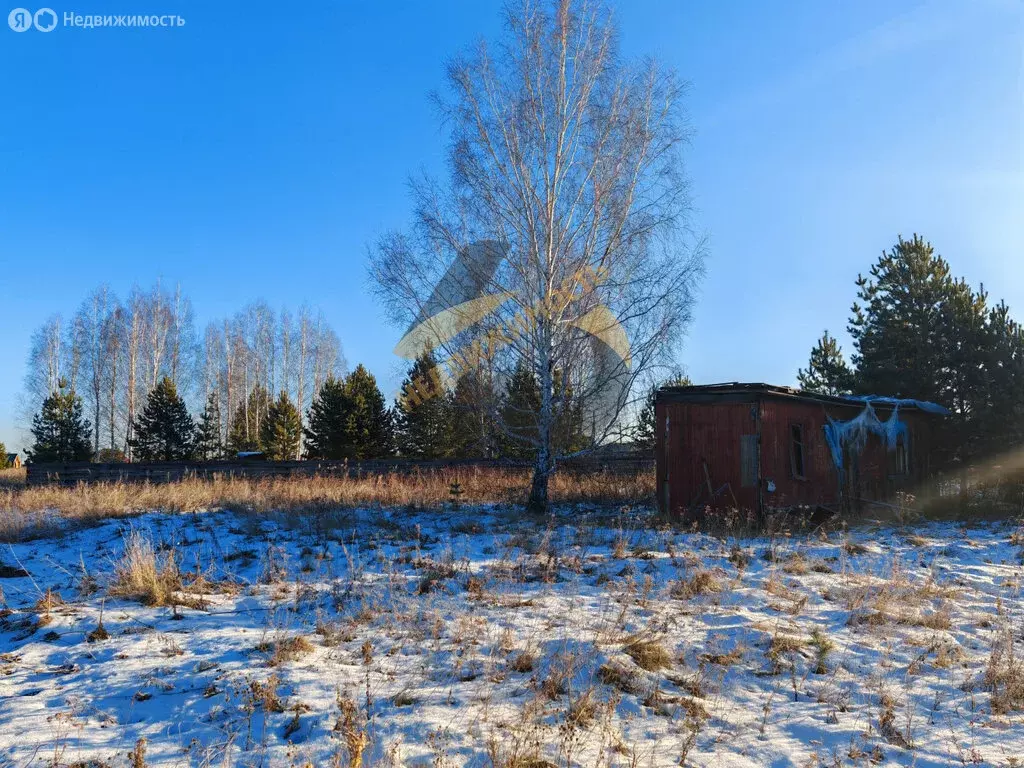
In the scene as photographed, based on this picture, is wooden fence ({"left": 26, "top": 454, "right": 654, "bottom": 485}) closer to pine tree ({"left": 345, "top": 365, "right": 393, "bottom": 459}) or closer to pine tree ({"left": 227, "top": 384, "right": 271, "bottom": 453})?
pine tree ({"left": 345, "top": 365, "right": 393, "bottom": 459})

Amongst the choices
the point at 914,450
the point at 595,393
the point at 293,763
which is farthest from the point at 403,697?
the point at 914,450

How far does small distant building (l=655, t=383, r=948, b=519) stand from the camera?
1185 centimetres

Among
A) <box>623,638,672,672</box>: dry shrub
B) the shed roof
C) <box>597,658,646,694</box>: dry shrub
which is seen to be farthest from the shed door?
<box>597,658,646,694</box>: dry shrub

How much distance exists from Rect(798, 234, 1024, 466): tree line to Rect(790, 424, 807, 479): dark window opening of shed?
734 centimetres

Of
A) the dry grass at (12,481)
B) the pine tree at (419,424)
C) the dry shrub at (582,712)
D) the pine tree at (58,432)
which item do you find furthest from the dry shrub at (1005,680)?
the pine tree at (58,432)

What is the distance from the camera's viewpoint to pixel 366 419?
32.2 meters

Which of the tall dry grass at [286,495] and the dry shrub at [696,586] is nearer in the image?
the dry shrub at [696,586]

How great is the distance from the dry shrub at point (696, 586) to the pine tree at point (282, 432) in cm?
3019

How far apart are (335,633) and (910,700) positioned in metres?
4.03

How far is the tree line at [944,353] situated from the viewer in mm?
16656

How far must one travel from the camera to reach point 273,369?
39750mm

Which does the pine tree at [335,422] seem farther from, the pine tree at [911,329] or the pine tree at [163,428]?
the pine tree at [911,329]

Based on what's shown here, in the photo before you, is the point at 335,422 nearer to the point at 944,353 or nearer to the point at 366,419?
the point at 366,419

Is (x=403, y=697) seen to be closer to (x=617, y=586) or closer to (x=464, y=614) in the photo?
(x=464, y=614)
